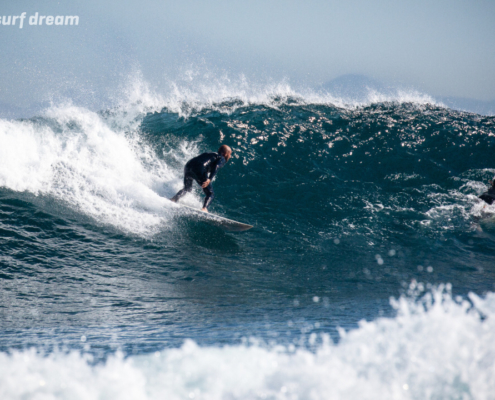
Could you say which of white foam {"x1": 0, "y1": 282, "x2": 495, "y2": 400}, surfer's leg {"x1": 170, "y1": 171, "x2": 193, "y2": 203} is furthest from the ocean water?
surfer's leg {"x1": 170, "y1": 171, "x2": 193, "y2": 203}

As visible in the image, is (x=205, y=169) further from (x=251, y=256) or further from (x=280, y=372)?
(x=280, y=372)

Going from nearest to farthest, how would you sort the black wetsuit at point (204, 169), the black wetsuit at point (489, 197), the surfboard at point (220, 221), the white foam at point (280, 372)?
the white foam at point (280, 372) → the surfboard at point (220, 221) → the black wetsuit at point (204, 169) → the black wetsuit at point (489, 197)

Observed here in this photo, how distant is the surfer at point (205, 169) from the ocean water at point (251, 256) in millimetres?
694

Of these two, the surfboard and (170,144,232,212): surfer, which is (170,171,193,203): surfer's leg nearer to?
(170,144,232,212): surfer

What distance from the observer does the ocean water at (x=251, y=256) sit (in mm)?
2332

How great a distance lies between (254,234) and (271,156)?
12.9 ft

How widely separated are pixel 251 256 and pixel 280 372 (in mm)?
3803

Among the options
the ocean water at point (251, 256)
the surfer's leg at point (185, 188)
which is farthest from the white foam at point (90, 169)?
the surfer's leg at point (185, 188)

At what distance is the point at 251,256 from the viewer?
6129 mm

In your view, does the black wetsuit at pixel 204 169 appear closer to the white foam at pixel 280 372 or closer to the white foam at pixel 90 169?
the white foam at pixel 90 169

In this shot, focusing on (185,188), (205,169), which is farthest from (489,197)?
(185,188)

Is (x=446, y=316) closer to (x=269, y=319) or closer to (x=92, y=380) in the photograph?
(x=269, y=319)

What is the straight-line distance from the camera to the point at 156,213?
696 cm

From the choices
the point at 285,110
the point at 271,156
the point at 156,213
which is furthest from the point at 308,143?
the point at 156,213
